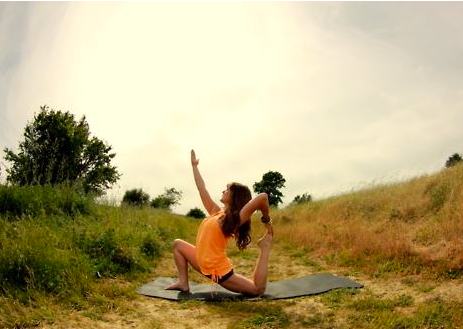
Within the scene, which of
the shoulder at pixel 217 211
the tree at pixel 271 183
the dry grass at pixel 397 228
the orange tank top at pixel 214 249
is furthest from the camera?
the tree at pixel 271 183

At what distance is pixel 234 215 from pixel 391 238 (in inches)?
146

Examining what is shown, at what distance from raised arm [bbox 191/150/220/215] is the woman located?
3.9 inches

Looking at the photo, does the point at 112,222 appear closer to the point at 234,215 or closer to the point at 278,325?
the point at 234,215

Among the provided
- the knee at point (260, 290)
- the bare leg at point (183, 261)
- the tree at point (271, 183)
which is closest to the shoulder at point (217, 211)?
the bare leg at point (183, 261)

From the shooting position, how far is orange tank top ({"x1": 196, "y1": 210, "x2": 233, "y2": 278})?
5957mm

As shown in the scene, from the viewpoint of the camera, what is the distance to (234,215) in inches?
226

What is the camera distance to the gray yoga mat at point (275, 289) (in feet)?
19.6

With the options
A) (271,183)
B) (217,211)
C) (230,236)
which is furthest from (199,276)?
(271,183)

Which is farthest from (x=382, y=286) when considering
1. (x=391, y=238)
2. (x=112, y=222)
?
(x=112, y=222)

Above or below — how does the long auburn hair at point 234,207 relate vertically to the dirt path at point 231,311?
above

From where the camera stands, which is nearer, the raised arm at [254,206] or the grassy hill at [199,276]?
the grassy hill at [199,276]

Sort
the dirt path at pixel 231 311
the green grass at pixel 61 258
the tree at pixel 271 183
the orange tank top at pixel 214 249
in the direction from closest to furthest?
the dirt path at pixel 231 311 < the green grass at pixel 61 258 < the orange tank top at pixel 214 249 < the tree at pixel 271 183

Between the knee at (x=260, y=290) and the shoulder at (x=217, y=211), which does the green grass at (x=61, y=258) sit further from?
the knee at (x=260, y=290)

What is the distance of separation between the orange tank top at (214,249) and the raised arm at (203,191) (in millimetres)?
361
